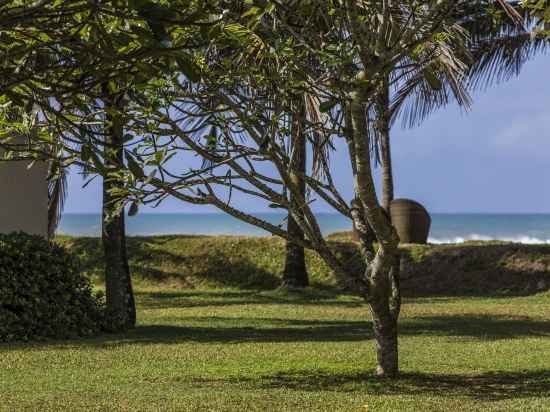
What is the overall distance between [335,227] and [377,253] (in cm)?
10251

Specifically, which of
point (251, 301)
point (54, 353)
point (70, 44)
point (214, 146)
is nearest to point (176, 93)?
point (214, 146)

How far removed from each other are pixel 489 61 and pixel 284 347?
12.1 metres

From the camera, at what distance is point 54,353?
1244cm

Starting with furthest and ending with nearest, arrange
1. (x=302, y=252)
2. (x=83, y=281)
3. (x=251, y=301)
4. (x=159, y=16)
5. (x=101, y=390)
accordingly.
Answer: (x=302, y=252), (x=251, y=301), (x=83, y=281), (x=101, y=390), (x=159, y=16)

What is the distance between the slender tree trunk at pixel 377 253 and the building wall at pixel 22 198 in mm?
8086

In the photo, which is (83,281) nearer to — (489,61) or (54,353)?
(54,353)

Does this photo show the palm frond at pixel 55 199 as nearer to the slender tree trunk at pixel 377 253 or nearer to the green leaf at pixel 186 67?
the slender tree trunk at pixel 377 253

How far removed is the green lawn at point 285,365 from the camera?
889 centimetres

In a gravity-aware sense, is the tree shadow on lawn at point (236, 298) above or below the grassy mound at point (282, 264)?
below

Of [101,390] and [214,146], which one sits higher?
[214,146]

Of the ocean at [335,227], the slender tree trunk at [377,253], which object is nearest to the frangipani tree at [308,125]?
the slender tree trunk at [377,253]

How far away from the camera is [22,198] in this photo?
1669 centimetres

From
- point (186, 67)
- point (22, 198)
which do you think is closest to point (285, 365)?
point (22, 198)

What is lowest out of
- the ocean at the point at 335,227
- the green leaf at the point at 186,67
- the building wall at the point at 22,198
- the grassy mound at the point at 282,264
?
the grassy mound at the point at 282,264
